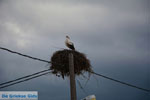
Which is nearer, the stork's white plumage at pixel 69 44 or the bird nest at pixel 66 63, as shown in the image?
the bird nest at pixel 66 63

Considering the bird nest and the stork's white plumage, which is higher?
the stork's white plumage

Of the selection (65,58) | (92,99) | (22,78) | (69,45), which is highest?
(69,45)

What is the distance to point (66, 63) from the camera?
8.23 meters

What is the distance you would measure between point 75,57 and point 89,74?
2.21 feet

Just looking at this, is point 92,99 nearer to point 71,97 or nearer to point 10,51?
point 71,97

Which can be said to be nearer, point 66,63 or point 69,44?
point 66,63

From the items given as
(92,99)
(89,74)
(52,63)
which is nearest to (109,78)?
(89,74)

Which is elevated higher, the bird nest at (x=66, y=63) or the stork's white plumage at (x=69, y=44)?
the stork's white plumage at (x=69, y=44)

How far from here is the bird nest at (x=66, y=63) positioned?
8.20m

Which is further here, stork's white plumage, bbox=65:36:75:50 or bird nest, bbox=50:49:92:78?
stork's white plumage, bbox=65:36:75:50

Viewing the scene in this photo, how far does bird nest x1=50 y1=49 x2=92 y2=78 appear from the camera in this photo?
820cm

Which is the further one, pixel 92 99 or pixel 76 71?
pixel 76 71

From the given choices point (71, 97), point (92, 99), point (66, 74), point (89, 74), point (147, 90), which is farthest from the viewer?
point (147, 90)

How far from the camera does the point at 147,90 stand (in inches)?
414
